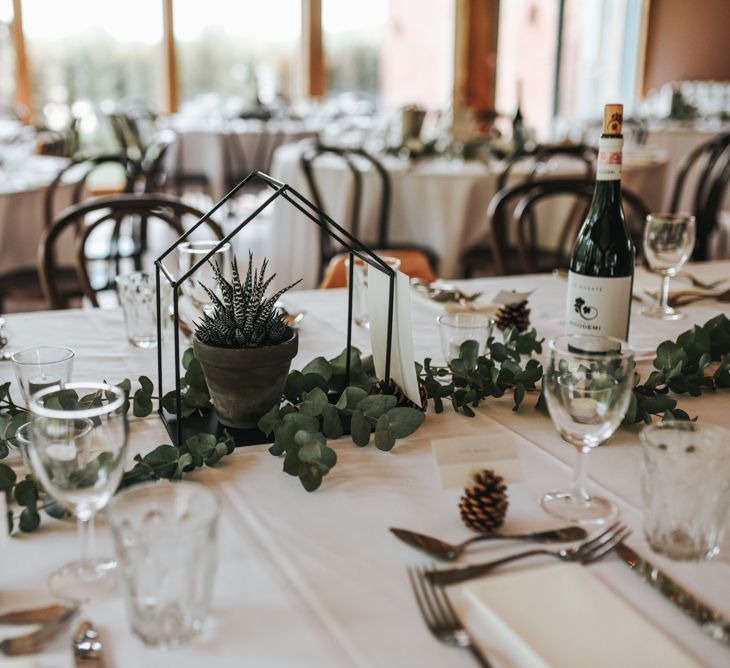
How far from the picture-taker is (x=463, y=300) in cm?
164

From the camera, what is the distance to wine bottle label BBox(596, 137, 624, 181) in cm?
112

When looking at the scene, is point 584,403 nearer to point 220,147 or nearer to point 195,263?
point 195,263

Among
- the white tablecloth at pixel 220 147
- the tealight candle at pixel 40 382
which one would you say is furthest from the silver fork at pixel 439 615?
the white tablecloth at pixel 220 147

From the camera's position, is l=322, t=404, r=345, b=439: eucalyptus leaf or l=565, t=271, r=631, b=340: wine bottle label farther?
l=565, t=271, r=631, b=340: wine bottle label

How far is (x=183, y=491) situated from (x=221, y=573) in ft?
0.32

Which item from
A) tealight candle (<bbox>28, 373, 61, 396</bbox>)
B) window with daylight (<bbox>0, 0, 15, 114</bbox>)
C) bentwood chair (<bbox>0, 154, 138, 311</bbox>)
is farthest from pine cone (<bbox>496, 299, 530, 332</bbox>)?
window with daylight (<bbox>0, 0, 15, 114</bbox>)

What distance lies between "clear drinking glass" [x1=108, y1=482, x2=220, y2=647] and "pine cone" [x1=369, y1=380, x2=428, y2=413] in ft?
1.50

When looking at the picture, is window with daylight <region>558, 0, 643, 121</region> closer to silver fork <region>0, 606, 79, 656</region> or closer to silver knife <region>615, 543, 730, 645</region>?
silver knife <region>615, 543, 730, 645</region>

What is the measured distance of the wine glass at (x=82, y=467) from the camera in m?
0.70

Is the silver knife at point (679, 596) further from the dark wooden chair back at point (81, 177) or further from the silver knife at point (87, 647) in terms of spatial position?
the dark wooden chair back at point (81, 177)

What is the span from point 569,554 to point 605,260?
654 mm

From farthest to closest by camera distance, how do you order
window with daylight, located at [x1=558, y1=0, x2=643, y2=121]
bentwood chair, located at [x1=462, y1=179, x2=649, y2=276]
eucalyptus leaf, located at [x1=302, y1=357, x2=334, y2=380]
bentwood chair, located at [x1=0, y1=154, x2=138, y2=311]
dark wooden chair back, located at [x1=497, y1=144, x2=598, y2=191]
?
window with daylight, located at [x1=558, y1=0, x2=643, y2=121]
dark wooden chair back, located at [x1=497, y1=144, x2=598, y2=191]
bentwood chair, located at [x1=0, y1=154, x2=138, y2=311]
bentwood chair, located at [x1=462, y1=179, x2=649, y2=276]
eucalyptus leaf, located at [x1=302, y1=357, x2=334, y2=380]

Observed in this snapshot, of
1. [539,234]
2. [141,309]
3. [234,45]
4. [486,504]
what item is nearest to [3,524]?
[486,504]

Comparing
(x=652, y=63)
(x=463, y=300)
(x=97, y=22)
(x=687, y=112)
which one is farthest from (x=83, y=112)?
(x=463, y=300)
